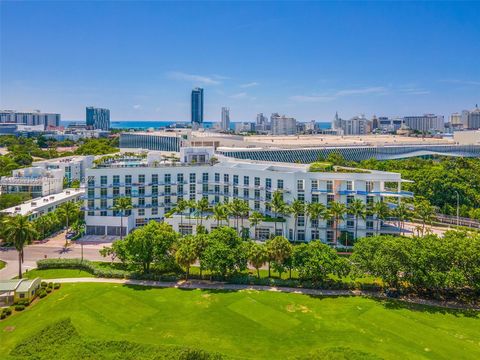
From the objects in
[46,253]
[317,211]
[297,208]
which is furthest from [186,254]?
[46,253]

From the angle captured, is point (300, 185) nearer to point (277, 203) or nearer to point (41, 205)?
point (277, 203)

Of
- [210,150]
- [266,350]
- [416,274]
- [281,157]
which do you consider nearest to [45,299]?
[266,350]

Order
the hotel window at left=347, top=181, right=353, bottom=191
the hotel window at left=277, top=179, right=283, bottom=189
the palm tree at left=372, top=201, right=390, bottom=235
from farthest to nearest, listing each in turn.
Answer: the hotel window at left=277, top=179, right=283, bottom=189 → the hotel window at left=347, top=181, right=353, bottom=191 → the palm tree at left=372, top=201, right=390, bottom=235

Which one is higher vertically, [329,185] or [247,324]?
[329,185]

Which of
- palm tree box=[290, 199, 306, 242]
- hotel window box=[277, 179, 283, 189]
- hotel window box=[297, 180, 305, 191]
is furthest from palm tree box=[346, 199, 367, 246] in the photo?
hotel window box=[277, 179, 283, 189]

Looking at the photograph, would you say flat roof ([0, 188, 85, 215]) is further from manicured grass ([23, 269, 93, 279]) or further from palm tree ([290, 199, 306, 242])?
palm tree ([290, 199, 306, 242])

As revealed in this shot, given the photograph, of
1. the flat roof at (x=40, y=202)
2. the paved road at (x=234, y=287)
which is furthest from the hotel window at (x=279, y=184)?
the flat roof at (x=40, y=202)

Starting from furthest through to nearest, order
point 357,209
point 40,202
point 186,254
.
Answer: point 40,202 < point 357,209 < point 186,254
